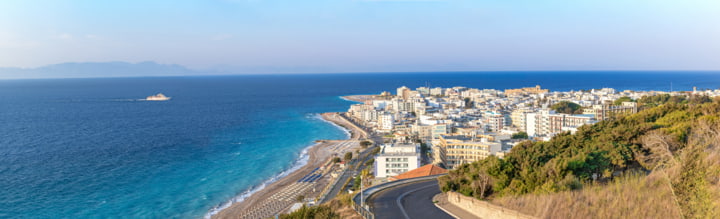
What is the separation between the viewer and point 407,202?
495 inches

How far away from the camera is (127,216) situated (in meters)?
20.7

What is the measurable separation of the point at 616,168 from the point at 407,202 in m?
6.07

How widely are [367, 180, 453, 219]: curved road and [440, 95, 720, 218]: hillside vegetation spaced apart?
794mm

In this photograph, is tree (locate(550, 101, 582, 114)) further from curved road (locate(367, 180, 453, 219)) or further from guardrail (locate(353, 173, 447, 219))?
curved road (locate(367, 180, 453, 219))

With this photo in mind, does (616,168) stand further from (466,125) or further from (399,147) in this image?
(466,125)

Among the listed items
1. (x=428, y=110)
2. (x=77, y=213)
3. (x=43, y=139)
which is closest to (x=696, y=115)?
(x=77, y=213)

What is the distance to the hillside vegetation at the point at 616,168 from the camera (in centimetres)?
719

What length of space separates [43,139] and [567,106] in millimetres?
50014

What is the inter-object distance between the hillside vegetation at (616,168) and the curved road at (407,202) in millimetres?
794

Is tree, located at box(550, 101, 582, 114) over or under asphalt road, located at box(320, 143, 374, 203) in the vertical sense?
over

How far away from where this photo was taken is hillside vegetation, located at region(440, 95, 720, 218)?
7.19 metres

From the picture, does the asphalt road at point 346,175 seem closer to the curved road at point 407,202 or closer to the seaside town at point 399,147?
the seaside town at point 399,147

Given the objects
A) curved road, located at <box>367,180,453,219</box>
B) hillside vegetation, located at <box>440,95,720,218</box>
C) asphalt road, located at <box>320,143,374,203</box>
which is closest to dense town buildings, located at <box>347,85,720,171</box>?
asphalt road, located at <box>320,143,374,203</box>

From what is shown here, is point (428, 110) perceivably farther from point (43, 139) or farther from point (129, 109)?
point (129, 109)
